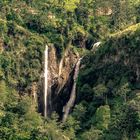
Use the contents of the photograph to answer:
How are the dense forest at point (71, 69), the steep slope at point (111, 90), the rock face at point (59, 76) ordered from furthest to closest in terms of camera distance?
the rock face at point (59, 76)
the dense forest at point (71, 69)
the steep slope at point (111, 90)

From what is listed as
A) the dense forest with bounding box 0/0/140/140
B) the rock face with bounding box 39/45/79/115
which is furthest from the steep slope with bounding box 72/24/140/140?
the rock face with bounding box 39/45/79/115

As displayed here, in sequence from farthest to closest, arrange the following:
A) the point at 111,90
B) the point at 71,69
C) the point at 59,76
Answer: the point at 71,69 < the point at 59,76 < the point at 111,90

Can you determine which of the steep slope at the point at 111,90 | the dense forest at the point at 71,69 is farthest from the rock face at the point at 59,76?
the steep slope at the point at 111,90

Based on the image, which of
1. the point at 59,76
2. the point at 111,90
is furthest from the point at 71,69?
the point at 111,90

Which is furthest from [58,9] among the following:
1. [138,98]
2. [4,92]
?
Answer: [138,98]

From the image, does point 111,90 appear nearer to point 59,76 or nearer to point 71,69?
point 59,76

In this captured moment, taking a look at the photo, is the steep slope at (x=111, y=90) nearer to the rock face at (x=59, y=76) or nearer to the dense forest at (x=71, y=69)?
the dense forest at (x=71, y=69)

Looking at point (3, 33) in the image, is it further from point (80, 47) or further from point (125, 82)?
point (125, 82)
